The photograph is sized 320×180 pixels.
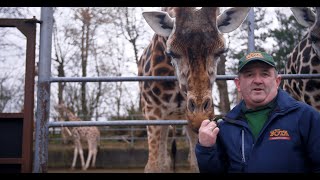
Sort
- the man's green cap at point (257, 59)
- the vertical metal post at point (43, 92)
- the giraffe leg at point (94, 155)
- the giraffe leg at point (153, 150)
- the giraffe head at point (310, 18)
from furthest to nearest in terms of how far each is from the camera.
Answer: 1. the giraffe leg at point (94, 155)
2. the giraffe leg at point (153, 150)
3. the giraffe head at point (310, 18)
4. the vertical metal post at point (43, 92)
5. the man's green cap at point (257, 59)

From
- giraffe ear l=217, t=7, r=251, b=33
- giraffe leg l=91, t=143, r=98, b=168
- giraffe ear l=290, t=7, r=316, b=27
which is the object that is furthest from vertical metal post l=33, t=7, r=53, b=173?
giraffe leg l=91, t=143, r=98, b=168

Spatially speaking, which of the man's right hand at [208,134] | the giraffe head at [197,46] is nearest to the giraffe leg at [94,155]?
the giraffe head at [197,46]

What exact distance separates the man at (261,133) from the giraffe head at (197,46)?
1.05 metres

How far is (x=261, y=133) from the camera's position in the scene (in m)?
1.94

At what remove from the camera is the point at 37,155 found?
3035mm

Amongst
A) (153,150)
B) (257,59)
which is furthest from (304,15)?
(153,150)

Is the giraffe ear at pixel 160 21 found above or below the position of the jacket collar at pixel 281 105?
above

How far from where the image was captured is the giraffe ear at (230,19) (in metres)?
3.55

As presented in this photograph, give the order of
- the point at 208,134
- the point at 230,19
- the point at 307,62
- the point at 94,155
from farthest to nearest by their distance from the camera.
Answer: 1. the point at 94,155
2. the point at 307,62
3. the point at 230,19
4. the point at 208,134

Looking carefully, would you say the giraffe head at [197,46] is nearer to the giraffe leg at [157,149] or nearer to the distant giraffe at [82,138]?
the giraffe leg at [157,149]

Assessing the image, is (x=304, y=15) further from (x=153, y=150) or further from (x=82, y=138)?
(x=82, y=138)

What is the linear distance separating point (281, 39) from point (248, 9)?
1044 cm

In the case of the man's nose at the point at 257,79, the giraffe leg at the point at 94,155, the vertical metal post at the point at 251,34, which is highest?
the vertical metal post at the point at 251,34

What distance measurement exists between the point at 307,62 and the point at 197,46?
232 cm
